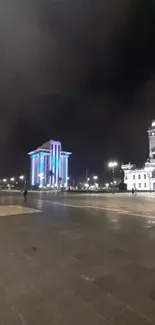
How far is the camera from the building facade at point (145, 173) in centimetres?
10739

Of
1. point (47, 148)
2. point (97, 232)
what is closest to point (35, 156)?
point (47, 148)

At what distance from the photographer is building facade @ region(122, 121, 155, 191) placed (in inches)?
4228

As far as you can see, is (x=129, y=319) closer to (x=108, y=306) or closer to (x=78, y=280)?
(x=108, y=306)

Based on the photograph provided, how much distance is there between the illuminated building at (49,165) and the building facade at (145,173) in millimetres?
46025

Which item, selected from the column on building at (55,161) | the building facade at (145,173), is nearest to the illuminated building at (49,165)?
the column on building at (55,161)

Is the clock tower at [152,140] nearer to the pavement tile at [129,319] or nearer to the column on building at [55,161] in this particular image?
the column on building at [55,161]

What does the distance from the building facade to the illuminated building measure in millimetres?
46025

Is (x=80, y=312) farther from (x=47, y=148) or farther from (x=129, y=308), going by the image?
(x=47, y=148)

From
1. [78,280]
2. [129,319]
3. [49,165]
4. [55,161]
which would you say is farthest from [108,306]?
[55,161]

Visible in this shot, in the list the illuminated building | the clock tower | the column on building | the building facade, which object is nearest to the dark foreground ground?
the building facade

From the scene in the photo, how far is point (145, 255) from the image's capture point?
542cm

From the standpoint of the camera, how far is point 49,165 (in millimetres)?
154375

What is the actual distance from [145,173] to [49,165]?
6526cm

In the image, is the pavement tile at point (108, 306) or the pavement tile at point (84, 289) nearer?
the pavement tile at point (108, 306)
